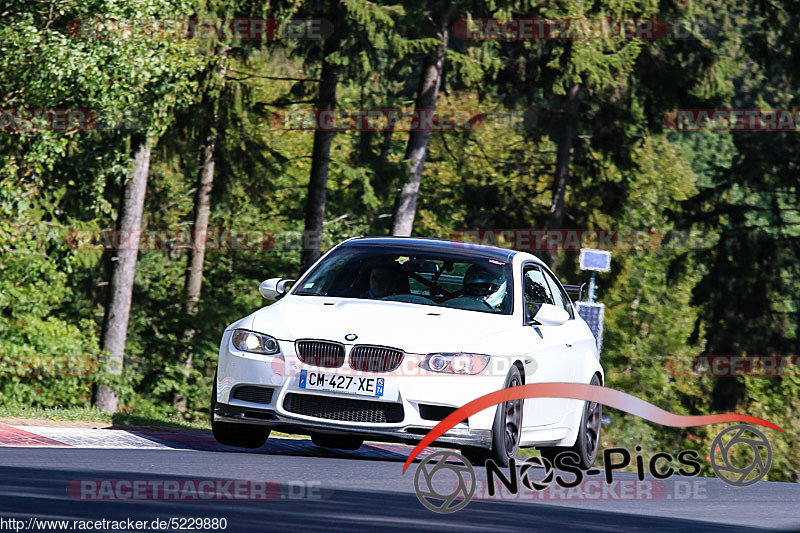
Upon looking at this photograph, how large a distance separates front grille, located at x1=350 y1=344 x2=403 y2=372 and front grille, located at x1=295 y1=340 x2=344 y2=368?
11 centimetres

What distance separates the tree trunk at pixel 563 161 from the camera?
3844 centimetres

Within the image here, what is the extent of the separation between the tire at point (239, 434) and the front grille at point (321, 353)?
1071 millimetres

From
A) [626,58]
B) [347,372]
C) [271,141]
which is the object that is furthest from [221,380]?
[271,141]

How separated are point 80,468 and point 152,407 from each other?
21.9 meters

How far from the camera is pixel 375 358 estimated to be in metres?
9.91

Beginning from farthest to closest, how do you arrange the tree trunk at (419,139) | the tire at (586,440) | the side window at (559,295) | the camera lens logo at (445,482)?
the tree trunk at (419,139) → the side window at (559,295) → the tire at (586,440) → the camera lens logo at (445,482)

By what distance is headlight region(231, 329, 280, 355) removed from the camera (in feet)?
33.3

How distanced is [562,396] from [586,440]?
105cm

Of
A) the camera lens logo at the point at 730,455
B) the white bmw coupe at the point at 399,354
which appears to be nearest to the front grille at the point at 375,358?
the white bmw coupe at the point at 399,354

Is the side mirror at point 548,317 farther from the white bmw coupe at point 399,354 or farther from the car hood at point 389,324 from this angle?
the car hood at point 389,324

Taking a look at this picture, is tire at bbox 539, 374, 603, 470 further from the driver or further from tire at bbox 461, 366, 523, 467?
the driver

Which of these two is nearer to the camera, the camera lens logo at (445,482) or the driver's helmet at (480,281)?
the camera lens logo at (445,482)

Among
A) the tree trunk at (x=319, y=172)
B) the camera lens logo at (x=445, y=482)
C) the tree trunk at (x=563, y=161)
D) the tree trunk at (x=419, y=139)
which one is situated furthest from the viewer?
the tree trunk at (x=563, y=161)

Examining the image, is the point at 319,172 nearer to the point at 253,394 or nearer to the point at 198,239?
the point at 198,239
